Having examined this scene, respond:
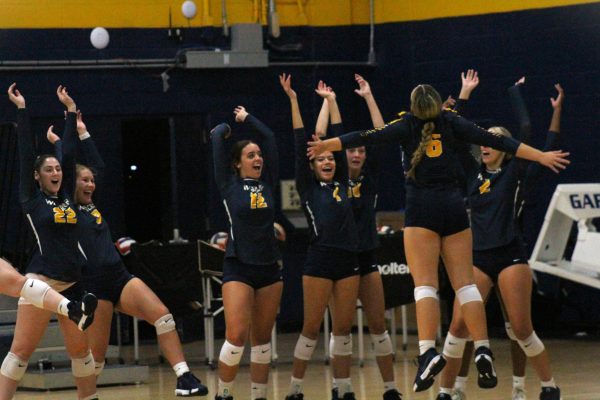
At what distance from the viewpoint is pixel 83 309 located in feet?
26.5

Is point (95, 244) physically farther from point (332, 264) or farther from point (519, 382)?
point (519, 382)

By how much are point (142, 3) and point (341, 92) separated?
104 inches

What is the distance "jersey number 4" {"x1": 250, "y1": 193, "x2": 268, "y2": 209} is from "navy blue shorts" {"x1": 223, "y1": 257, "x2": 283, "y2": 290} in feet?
1.31

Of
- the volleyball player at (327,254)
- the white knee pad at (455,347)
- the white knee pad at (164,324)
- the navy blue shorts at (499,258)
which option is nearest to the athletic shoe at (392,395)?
the volleyball player at (327,254)

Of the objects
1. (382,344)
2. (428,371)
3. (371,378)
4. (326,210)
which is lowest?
(371,378)

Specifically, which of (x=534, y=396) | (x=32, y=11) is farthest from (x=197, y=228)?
(x=534, y=396)

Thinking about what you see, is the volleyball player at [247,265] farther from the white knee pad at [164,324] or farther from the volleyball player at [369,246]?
the volleyball player at [369,246]

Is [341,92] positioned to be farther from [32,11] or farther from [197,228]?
[32,11]

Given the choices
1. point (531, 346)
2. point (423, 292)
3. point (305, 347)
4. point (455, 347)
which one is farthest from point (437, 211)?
point (305, 347)

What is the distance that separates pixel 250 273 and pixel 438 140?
5.54 ft

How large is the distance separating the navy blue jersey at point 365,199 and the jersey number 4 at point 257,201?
89 centimetres

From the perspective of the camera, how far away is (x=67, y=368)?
11680 mm

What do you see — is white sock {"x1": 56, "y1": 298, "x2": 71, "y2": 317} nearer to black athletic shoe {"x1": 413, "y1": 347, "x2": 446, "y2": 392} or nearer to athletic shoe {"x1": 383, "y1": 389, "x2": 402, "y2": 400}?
black athletic shoe {"x1": 413, "y1": 347, "x2": 446, "y2": 392}

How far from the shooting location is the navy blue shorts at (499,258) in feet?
29.1
